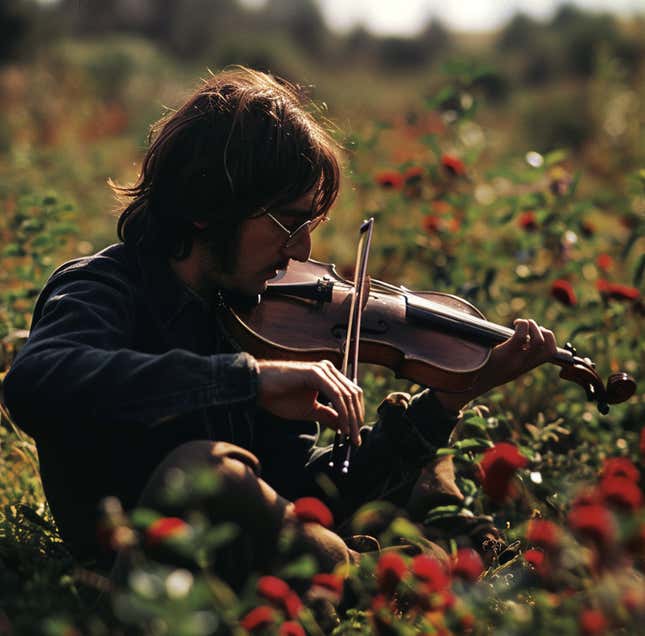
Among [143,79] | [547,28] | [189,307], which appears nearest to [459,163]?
[189,307]

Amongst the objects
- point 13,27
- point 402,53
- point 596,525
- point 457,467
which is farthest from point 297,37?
point 596,525

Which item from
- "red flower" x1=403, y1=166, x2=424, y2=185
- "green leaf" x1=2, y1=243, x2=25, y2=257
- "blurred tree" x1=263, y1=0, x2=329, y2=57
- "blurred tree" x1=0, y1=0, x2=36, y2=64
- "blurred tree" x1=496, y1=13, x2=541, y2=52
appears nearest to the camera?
"green leaf" x1=2, y1=243, x2=25, y2=257

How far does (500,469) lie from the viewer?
1.73 m

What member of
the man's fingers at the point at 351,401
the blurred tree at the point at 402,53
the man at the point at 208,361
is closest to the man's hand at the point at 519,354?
the man at the point at 208,361

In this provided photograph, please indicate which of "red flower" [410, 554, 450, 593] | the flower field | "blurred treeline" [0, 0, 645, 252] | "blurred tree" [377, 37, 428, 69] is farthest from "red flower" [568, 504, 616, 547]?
"blurred tree" [377, 37, 428, 69]

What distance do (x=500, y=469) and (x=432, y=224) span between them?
8.07 ft

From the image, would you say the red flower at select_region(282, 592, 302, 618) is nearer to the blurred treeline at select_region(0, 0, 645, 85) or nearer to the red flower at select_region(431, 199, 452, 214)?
the red flower at select_region(431, 199, 452, 214)

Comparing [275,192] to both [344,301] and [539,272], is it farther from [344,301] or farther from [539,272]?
[539,272]

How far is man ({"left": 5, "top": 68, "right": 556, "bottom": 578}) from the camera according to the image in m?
1.99

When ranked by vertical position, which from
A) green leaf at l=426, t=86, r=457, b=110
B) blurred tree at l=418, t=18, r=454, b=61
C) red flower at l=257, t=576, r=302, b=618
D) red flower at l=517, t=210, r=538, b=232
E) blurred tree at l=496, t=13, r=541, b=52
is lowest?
blurred tree at l=418, t=18, r=454, b=61

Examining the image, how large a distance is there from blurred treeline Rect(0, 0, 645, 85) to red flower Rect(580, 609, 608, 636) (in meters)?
17.5

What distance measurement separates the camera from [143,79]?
16.8 m

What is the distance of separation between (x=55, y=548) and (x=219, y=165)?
1065 mm

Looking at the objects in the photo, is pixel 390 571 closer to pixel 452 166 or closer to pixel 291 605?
pixel 291 605
